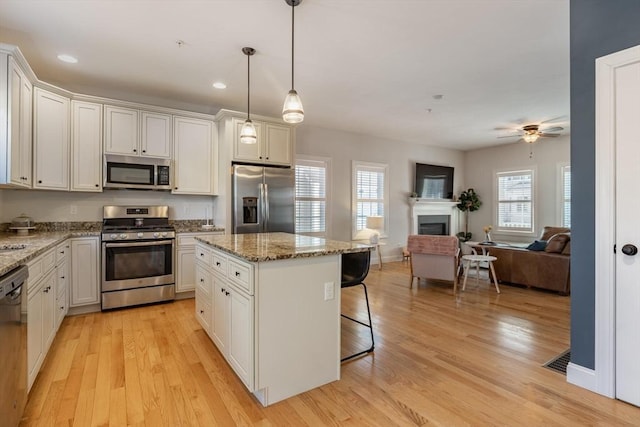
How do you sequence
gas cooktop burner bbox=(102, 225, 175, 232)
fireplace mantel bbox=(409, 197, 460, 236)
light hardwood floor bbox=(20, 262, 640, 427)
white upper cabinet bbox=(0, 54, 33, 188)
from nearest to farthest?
light hardwood floor bbox=(20, 262, 640, 427)
white upper cabinet bbox=(0, 54, 33, 188)
gas cooktop burner bbox=(102, 225, 175, 232)
fireplace mantel bbox=(409, 197, 460, 236)

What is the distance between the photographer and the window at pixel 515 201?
24.3 feet

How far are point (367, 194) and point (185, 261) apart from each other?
392 cm

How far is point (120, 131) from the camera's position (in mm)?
3924

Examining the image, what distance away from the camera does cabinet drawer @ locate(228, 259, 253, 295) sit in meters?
1.98

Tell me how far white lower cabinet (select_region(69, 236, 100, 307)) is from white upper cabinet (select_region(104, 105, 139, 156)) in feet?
3.63

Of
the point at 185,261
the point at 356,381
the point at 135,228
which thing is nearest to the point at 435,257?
the point at 356,381

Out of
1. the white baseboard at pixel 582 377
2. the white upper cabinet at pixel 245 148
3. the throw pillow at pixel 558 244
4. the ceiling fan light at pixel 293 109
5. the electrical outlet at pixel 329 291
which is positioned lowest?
the white baseboard at pixel 582 377

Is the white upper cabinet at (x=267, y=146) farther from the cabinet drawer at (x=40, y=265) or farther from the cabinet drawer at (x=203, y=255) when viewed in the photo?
the cabinet drawer at (x=40, y=265)

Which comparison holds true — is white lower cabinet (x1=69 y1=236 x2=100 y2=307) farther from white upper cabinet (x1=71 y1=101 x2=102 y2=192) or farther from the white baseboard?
the white baseboard

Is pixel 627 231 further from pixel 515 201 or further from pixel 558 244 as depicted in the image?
pixel 515 201

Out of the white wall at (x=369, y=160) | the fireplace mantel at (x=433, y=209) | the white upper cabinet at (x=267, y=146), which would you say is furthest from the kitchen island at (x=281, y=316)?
the fireplace mantel at (x=433, y=209)

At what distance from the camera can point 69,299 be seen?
3.53 metres

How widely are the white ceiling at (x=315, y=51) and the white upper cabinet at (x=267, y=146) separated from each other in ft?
1.21

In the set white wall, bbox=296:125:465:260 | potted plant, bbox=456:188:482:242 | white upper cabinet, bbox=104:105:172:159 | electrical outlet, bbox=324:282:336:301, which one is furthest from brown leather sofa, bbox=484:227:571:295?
white upper cabinet, bbox=104:105:172:159
